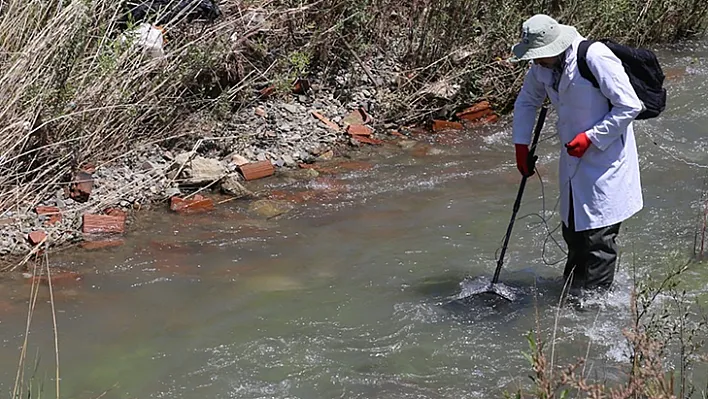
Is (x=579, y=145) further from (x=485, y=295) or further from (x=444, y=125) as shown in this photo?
(x=444, y=125)

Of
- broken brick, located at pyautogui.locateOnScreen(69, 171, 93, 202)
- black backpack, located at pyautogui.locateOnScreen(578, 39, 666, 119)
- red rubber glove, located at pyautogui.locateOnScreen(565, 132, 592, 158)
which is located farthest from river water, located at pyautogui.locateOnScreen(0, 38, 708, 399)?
black backpack, located at pyautogui.locateOnScreen(578, 39, 666, 119)

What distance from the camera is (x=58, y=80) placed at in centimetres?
641

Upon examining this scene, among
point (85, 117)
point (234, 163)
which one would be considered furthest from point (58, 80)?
point (234, 163)

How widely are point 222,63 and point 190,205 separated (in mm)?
1503

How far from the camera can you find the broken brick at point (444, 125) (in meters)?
8.39

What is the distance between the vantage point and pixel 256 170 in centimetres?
726

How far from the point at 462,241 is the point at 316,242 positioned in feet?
3.12

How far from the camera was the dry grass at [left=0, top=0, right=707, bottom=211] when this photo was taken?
20.9 ft

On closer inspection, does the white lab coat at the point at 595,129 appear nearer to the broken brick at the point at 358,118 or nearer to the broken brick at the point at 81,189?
the broken brick at the point at 81,189

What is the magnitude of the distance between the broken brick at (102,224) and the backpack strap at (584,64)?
321 centimetres

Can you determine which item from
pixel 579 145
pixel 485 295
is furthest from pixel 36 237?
pixel 579 145

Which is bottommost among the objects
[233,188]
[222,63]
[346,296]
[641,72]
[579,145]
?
[346,296]

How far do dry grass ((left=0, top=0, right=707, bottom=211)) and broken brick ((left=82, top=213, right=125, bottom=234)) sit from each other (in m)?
0.39

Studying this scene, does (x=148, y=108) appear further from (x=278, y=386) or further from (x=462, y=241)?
(x=278, y=386)
